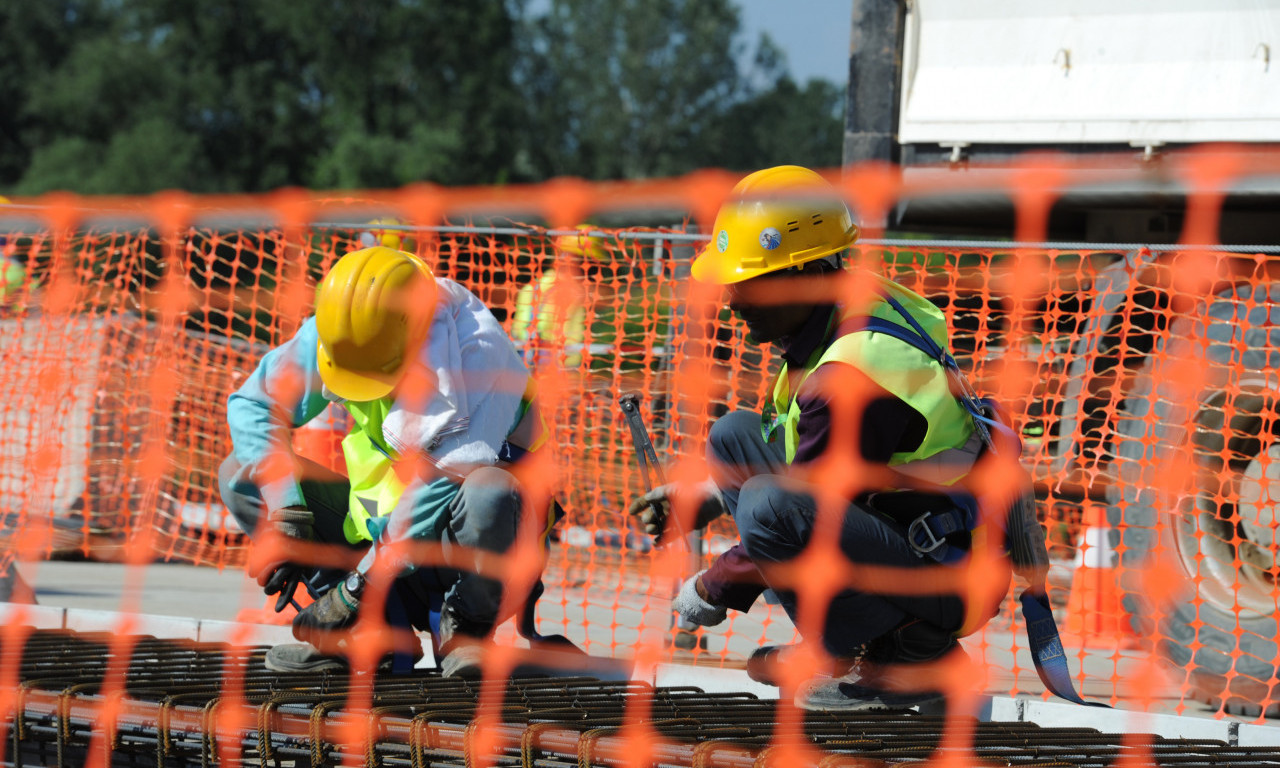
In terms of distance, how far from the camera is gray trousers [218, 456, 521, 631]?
345cm

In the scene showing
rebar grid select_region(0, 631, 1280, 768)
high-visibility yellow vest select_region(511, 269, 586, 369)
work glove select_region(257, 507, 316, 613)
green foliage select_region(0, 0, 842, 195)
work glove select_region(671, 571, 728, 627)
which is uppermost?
green foliage select_region(0, 0, 842, 195)

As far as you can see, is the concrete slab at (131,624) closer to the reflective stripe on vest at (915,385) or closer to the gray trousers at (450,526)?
the gray trousers at (450,526)

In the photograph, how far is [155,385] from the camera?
6.96 metres

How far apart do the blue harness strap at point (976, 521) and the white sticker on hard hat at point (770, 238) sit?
0.30m

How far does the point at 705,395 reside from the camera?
5668 millimetres

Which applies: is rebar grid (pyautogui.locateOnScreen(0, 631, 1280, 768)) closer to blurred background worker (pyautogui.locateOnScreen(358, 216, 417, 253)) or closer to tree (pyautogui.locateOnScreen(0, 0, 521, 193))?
blurred background worker (pyautogui.locateOnScreen(358, 216, 417, 253))

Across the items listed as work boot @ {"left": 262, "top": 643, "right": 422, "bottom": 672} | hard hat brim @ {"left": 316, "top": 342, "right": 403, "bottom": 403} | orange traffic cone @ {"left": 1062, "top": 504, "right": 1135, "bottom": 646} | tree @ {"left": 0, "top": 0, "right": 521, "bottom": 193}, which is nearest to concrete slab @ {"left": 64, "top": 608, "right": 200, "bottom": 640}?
work boot @ {"left": 262, "top": 643, "right": 422, "bottom": 672}

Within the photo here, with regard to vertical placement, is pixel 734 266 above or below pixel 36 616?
above

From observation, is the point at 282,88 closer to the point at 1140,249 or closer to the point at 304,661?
the point at 1140,249

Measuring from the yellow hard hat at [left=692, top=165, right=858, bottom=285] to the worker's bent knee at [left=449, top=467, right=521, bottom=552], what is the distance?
0.78 meters

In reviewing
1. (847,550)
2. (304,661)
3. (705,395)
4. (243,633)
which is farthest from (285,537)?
(705,395)

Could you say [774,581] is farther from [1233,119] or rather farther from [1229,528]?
[1233,119]

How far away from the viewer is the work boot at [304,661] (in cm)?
362

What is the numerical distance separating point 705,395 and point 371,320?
2420 mm
